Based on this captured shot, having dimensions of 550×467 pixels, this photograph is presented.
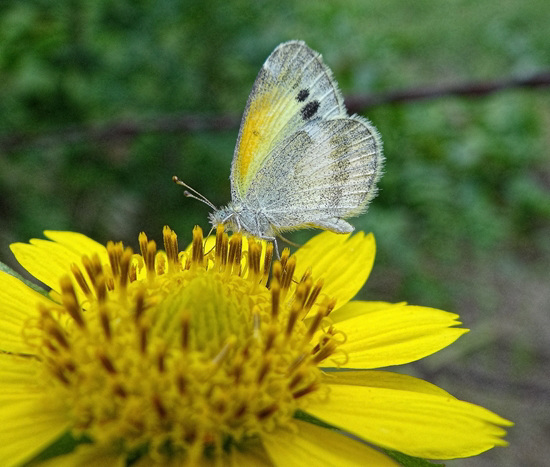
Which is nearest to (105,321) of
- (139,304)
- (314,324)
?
(139,304)

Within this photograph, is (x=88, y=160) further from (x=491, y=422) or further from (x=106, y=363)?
(x=491, y=422)

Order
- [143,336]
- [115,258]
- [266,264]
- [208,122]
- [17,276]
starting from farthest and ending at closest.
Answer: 1. [208,122]
2. [266,264]
3. [115,258]
4. [17,276]
5. [143,336]

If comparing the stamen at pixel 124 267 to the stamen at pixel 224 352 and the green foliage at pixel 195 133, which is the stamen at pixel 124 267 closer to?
the stamen at pixel 224 352

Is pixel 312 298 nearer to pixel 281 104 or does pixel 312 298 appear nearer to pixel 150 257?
pixel 150 257

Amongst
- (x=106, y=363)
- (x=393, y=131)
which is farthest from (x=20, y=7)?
(x=106, y=363)

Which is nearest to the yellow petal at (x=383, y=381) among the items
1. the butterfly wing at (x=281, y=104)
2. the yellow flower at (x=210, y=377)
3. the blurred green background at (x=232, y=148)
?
the yellow flower at (x=210, y=377)

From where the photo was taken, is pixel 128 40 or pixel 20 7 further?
pixel 128 40
